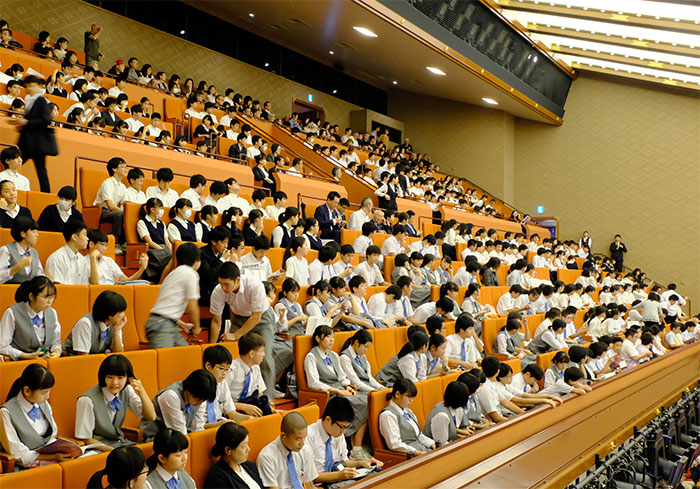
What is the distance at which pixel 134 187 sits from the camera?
488 cm

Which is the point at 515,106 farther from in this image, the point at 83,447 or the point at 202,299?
the point at 83,447

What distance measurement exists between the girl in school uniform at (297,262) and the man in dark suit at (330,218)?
1.48m

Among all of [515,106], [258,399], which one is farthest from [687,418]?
[515,106]

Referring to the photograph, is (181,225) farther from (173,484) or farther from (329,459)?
(173,484)

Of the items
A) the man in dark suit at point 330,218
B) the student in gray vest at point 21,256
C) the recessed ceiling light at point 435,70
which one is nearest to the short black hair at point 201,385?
the student in gray vest at point 21,256

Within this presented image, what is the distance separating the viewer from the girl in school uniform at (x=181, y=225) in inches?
179

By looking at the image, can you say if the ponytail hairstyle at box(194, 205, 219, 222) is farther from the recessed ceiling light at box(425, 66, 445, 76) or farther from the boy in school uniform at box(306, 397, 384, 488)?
the recessed ceiling light at box(425, 66, 445, 76)

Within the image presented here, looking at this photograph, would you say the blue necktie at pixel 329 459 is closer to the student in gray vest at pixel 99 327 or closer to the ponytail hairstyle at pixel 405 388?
the ponytail hairstyle at pixel 405 388

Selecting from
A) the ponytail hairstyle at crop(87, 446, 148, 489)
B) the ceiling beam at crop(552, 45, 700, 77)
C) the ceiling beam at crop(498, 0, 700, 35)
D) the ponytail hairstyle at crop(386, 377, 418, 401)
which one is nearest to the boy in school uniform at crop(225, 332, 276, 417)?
the ponytail hairstyle at crop(386, 377, 418, 401)

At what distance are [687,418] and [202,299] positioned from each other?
4.23m

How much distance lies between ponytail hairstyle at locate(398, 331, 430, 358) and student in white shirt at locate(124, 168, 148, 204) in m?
2.40

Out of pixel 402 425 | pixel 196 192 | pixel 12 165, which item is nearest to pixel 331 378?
pixel 402 425

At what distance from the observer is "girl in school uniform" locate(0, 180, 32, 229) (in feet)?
12.5

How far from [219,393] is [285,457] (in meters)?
0.46
